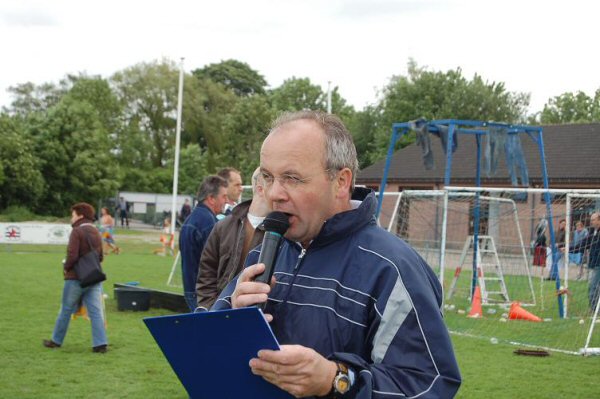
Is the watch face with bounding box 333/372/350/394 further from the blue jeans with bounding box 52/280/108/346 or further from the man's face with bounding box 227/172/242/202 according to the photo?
the blue jeans with bounding box 52/280/108/346

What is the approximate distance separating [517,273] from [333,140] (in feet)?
56.5

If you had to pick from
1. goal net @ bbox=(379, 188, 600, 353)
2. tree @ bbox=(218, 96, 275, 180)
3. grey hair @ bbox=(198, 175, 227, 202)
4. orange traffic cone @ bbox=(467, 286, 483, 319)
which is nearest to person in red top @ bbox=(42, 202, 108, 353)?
grey hair @ bbox=(198, 175, 227, 202)

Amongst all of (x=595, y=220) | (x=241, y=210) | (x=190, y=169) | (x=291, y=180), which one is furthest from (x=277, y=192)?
(x=190, y=169)

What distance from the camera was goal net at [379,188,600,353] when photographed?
1354cm

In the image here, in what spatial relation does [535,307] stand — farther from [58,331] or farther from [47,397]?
[47,397]

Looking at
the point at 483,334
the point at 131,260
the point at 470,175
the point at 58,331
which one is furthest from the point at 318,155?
the point at 470,175

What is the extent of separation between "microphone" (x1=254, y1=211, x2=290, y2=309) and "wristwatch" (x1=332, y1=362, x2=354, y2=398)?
1.23ft

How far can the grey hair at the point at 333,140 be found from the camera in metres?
2.56

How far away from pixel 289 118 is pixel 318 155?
194 mm

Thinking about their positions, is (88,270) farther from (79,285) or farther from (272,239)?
(272,239)

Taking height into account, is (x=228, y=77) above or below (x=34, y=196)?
above

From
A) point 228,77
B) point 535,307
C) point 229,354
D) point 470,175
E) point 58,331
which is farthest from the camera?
point 228,77

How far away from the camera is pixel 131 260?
27.5 metres

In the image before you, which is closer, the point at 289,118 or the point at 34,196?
the point at 289,118
